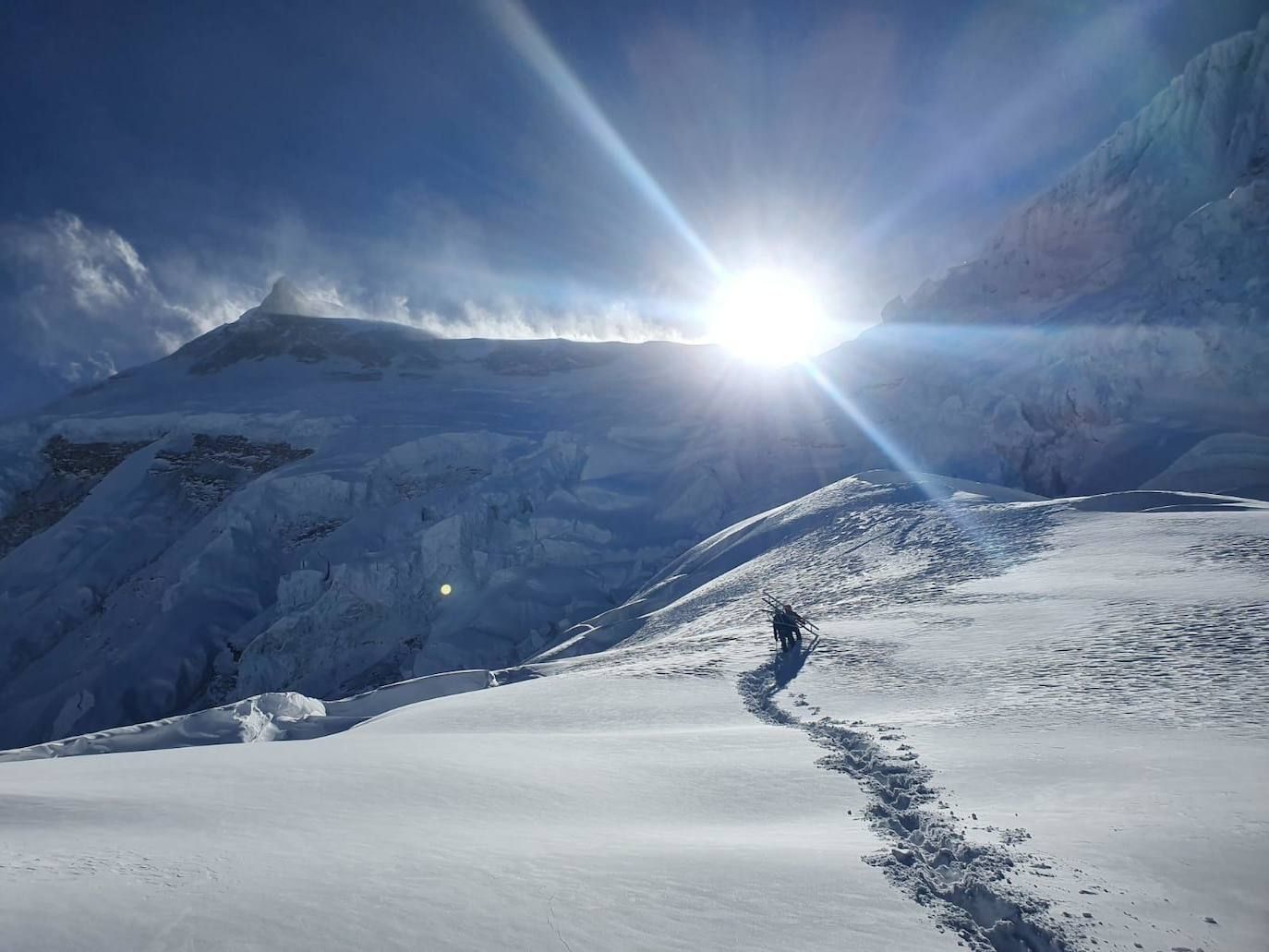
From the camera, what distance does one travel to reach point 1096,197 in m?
41.3

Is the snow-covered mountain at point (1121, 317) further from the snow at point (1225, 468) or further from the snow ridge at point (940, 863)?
the snow ridge at point (940, 863)

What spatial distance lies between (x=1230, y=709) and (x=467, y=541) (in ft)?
119

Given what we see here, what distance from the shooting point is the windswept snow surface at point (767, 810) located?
386cm

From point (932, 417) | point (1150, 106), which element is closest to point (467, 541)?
point (932, 417)

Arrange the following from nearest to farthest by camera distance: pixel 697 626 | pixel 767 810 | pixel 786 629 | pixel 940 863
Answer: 1. pixel 940 863
2. pixel 767 810
3. pixel 786 629
4. pixel 697 626

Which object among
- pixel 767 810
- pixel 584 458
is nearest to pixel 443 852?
pixel 767 810

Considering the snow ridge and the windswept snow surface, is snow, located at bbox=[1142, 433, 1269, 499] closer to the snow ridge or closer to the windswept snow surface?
the windswept snow surface

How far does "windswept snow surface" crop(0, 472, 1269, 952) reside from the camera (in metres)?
3.86

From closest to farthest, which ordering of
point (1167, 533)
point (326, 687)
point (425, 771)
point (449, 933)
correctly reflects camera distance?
point (449, 933), point (425, 771), point (1167, 533), point (326, 687)

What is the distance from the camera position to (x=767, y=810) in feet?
21.4

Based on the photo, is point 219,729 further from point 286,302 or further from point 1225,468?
point 286,302

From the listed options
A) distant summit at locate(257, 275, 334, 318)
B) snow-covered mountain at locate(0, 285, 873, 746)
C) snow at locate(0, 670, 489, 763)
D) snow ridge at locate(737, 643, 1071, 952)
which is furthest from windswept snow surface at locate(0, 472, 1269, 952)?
distant summit at locate(257, 275, 334, 318)

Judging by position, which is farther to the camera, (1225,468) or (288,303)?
(288,303)

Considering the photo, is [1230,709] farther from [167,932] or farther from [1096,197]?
[1096,197]
